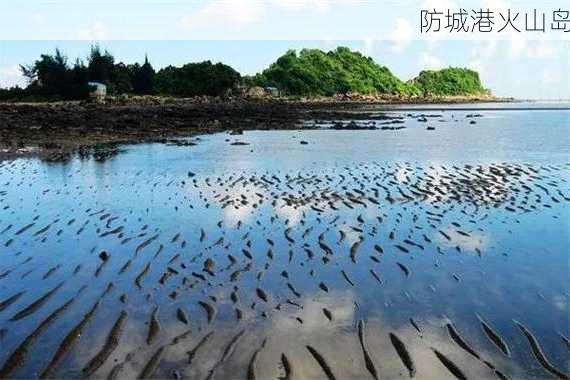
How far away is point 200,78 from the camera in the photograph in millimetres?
113438

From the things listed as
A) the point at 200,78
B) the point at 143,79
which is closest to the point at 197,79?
the point at 200,78

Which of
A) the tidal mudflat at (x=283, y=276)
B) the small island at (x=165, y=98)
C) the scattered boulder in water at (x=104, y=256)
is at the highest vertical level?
the small island at (x=165, y=98)

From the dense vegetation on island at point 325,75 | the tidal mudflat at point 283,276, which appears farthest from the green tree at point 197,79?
the tidal mudflat at point 283,276

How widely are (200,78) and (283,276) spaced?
356 feet

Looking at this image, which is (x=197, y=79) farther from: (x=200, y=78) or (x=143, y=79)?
(x=143, y=79)

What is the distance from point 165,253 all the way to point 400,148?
73.5 ft

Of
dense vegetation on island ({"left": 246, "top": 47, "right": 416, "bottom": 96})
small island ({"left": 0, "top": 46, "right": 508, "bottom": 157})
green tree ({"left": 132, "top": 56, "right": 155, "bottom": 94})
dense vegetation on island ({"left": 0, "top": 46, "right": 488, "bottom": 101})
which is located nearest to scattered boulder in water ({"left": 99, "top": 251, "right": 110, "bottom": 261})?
small island ({"left": 0, "top": 46, "right": 508, "bottom": 157})

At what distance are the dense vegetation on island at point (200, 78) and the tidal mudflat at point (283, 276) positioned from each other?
227ft

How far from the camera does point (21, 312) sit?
25.1ft

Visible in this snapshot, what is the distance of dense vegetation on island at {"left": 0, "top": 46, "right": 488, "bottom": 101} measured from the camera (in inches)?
3314

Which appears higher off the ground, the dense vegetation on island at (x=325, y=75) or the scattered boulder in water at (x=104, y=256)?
the dense vegetation on island at (x=325, y=75)

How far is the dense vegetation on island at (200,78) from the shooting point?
84.2m

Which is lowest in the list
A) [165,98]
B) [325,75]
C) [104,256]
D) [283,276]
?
[283,276]

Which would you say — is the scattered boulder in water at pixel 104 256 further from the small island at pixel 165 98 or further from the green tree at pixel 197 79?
the green tree at pixel 197 79
